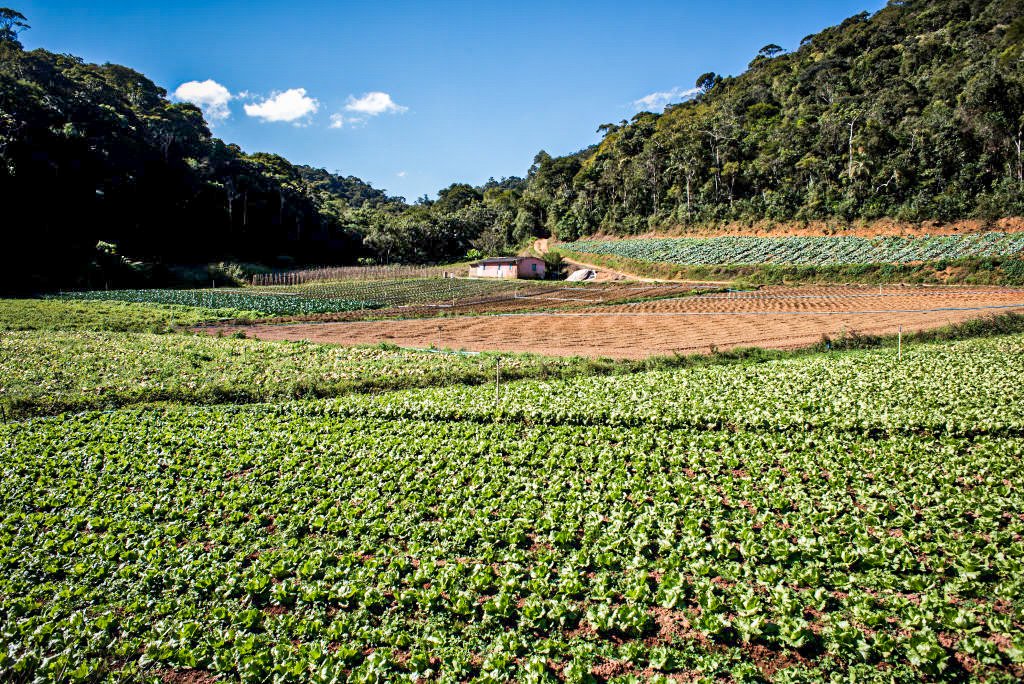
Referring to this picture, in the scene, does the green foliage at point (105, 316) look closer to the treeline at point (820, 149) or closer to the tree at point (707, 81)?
the treeline at point (820, 149)

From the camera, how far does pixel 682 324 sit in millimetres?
29688

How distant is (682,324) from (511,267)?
1661 inches

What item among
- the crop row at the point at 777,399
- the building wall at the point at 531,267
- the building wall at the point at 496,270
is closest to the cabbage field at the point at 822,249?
the building wall at the point at 531,267

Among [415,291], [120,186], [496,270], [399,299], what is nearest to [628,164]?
[496,270]

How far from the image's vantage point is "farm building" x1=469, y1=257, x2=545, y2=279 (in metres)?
70.0

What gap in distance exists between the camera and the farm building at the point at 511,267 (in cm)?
7000

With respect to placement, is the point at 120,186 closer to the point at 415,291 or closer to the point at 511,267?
the point at 415,291

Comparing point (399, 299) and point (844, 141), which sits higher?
point (844, 141)

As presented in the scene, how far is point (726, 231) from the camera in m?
77.6

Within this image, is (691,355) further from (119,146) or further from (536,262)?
(119,146)

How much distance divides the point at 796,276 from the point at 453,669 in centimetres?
5133

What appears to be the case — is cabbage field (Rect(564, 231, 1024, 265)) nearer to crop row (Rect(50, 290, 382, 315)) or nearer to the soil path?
the soil path

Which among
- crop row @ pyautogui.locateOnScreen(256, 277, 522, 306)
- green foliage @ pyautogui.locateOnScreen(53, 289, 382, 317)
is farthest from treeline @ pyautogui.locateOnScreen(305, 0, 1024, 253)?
green foliage @ pyautogui.locateOnScreen(53, 289, 382, 317)

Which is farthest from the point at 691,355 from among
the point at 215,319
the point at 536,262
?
the point at 536,262
